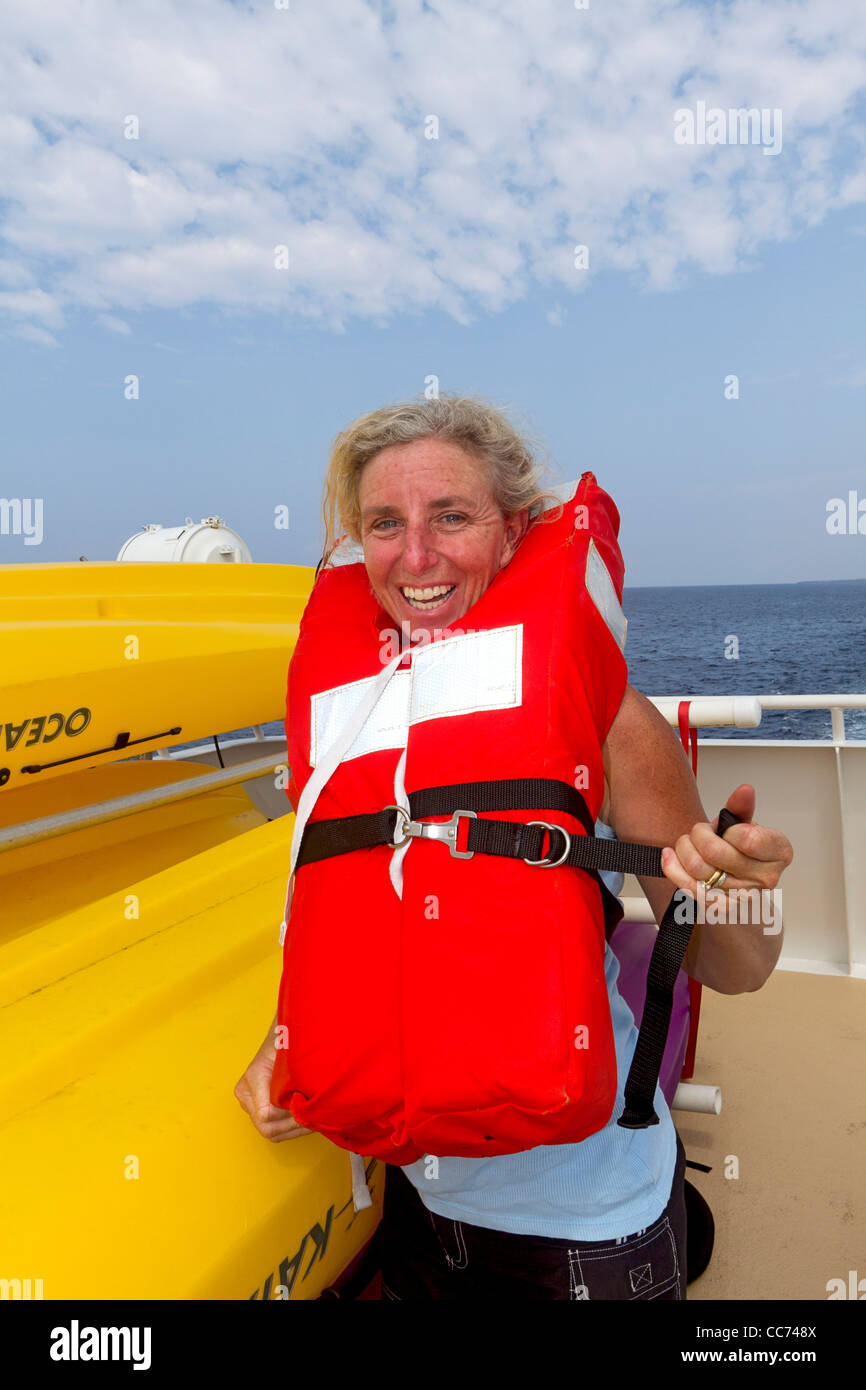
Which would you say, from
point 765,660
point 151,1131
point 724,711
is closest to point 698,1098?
point 724,711

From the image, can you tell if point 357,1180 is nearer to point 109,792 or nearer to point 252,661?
point 252,661

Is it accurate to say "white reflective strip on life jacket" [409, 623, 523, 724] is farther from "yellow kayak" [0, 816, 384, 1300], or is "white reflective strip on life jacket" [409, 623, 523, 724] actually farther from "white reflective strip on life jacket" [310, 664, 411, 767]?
"yellow kayak" [0, 816, 384, 1300]

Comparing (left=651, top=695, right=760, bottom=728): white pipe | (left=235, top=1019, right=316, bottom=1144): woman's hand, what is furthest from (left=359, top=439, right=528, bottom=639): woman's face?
(left=651, top=695, right=760, bottom=728): white pipe

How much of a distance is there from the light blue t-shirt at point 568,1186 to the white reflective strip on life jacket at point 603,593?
328 millimetres

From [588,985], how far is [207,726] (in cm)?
149

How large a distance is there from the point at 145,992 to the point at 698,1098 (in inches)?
59.8

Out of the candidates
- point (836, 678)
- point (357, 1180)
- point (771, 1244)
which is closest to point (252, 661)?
point (357, 1180)

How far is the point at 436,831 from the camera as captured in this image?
1.22m

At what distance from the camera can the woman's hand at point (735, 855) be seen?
1053 mm

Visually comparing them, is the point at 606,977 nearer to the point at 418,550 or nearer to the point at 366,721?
the point at 366,721
